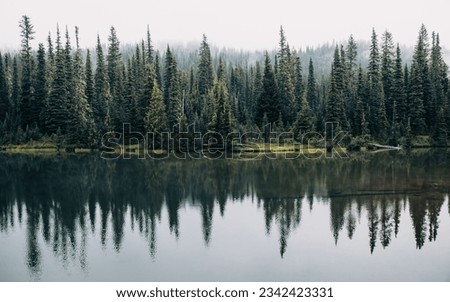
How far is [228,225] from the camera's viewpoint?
30.9 meters

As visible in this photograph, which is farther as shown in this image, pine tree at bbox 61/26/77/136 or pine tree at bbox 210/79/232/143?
pine tree at bbox 61/26/77/136

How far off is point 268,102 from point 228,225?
55808 millimetres

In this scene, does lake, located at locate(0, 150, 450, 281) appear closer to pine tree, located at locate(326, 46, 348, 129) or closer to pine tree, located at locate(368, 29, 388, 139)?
pine tree, located at locate(326, 46, 348, 129)

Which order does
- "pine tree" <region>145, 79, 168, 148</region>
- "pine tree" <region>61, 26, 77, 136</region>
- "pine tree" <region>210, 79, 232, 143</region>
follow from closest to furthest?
"pine tree" <region>210, 79, 232, 143</region> → "pine tree" <region>145, 79, 168, 148</region> → "pine tree" <region>61, 26, 77, 136</region>

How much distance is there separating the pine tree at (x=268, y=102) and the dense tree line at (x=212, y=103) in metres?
0.17

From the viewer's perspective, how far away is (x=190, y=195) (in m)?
40.2

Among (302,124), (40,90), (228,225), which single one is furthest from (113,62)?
(228,225)

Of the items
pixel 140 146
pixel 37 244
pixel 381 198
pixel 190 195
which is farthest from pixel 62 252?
pixel 140 146

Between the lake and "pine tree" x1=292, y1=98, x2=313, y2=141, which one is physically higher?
"pine tree" x1=292, y1=98, x2=313, y2=141

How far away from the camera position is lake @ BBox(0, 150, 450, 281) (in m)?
22.9

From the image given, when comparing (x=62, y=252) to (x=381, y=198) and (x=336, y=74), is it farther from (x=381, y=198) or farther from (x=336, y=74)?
(x=336, y=74)

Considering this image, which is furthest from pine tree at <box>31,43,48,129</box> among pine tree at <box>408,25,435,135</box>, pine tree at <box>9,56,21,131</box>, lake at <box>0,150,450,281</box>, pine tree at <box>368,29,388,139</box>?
pine tree at <box>408,25,435,135</box>

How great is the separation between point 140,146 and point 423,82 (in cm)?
5144

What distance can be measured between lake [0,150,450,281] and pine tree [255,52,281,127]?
104 feet
